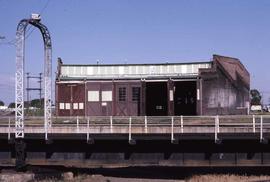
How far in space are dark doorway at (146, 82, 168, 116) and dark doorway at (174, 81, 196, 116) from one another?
1.25m

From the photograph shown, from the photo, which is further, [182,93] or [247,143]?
[182,93]

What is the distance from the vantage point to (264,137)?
92.5ft

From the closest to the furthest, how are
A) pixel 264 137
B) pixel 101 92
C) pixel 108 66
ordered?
pixel 264 137 < pixel 101 92 < pixel 108 66

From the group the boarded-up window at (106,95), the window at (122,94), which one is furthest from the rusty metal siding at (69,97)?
the window at (122,94)

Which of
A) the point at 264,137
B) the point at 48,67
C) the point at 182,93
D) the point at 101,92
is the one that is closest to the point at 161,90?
the point at 182,93

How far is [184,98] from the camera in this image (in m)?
57.8

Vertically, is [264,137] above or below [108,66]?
below

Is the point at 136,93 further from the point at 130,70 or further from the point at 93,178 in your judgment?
the point at 93,178

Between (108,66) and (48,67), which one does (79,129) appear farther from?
(108,66)

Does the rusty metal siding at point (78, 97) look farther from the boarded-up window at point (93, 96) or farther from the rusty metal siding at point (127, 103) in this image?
the rusty metal siding at point (127, 103)

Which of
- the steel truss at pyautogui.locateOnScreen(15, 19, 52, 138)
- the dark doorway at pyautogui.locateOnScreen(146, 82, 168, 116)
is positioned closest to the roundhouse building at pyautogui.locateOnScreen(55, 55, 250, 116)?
the dark doorway at pyautogui.locateOnScreen(146, 82, 168, 116)

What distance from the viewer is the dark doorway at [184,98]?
56781 mm

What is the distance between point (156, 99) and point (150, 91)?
3.83 ft

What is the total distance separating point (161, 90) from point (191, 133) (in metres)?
29.1
